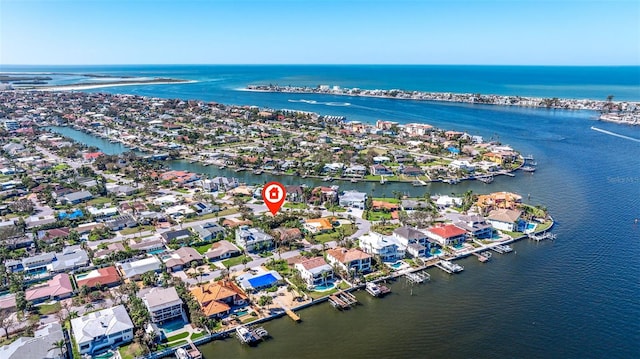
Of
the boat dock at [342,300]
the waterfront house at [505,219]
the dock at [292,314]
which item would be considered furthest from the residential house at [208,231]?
the waterfront house at [505,219]

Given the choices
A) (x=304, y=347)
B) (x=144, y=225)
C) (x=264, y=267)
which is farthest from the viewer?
(x=144, y=225)

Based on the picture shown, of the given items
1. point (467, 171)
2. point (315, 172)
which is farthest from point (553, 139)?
point (315, 172)

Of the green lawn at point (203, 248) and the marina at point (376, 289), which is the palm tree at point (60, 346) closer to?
the green lawn at point (203, 248)

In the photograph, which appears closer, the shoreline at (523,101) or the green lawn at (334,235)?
the green lawn at (334,235)

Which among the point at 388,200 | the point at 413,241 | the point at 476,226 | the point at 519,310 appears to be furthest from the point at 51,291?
the point at 476,226

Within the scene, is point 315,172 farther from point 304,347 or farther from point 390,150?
point 304,347

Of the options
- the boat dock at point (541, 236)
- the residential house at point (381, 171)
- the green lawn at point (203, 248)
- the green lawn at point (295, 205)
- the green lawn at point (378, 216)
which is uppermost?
the residential house at point (381, 171)

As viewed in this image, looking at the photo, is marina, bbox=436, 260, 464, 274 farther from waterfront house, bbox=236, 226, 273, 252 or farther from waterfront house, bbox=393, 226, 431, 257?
waterfront house, bbox=236, 226, 273, 252

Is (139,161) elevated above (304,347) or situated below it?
above
